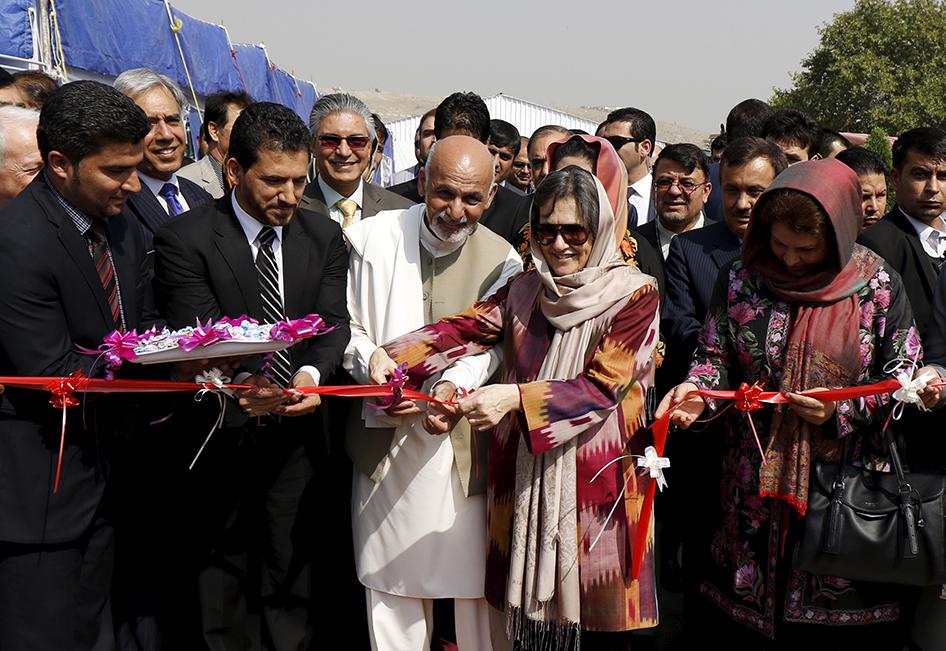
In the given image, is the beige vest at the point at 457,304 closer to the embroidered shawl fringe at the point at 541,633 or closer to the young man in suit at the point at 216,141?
the embroidered shawl fringe at the point at 541,633

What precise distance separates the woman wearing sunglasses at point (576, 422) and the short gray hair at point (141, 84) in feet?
8.38

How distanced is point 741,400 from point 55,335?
256 centimetres

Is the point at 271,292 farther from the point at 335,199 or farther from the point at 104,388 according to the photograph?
the point at 335,199

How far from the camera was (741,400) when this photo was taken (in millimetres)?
3557

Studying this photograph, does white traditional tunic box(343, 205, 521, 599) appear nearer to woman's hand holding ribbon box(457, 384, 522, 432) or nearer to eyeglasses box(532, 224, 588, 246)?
woman's hand holding ribbon box(457, 384, 522, 432)

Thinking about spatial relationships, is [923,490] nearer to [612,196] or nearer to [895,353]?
[895,353]

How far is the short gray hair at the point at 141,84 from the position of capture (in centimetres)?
499

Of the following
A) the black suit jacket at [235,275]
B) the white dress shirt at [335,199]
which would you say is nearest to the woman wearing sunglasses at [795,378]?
the black suit jacket at [235,275]

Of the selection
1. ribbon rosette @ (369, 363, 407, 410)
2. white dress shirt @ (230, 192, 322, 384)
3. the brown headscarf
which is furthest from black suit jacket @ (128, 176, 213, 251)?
the brown headscarf

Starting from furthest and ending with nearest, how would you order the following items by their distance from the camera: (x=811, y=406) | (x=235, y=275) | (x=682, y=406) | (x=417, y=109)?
(x=417, y=109), (x=235, y=275), (x=682, y=406), (x=811, y=406)

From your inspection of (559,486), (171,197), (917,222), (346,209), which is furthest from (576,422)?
(171,197)

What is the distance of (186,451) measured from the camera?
4145mm

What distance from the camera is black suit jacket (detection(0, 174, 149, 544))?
3.21m

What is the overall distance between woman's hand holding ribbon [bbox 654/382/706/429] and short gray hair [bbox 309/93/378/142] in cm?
240
